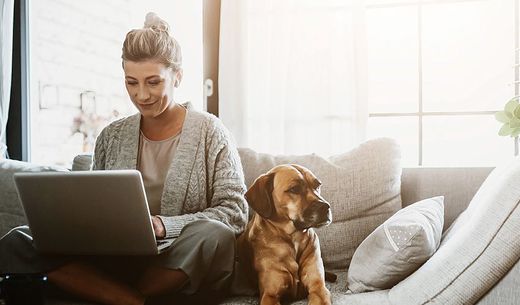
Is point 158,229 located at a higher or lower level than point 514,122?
lower

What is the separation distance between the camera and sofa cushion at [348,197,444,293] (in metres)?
1.40

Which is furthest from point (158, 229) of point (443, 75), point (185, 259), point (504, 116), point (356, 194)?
point (443, 75)

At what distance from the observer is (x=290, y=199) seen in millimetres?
1445

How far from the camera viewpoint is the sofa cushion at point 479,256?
47.8 inches

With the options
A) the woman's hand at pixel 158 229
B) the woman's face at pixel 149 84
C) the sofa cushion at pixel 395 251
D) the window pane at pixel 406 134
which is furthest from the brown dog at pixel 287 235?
the window pane at pixel 406 134

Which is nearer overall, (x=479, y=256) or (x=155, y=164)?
(x=479, y=256)

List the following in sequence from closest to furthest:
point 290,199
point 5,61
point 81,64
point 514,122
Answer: point 290,199 → point 514,122 → point 5,61 → point 81,64

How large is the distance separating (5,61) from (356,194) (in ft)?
6.33

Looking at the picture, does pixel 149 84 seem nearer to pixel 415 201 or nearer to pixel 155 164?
pixel 155 164

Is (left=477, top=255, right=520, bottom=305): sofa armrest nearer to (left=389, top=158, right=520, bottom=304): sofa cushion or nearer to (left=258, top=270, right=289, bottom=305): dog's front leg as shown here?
(left=389, top=158, right=520, bottom=304): sofa cushion

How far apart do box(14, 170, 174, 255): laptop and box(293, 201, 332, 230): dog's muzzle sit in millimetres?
363

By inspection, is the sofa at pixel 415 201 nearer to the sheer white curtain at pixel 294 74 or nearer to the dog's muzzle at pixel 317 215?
the dog's muzzle at pixel 317 215

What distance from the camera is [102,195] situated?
1310 mm

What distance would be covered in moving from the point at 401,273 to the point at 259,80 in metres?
1.51
